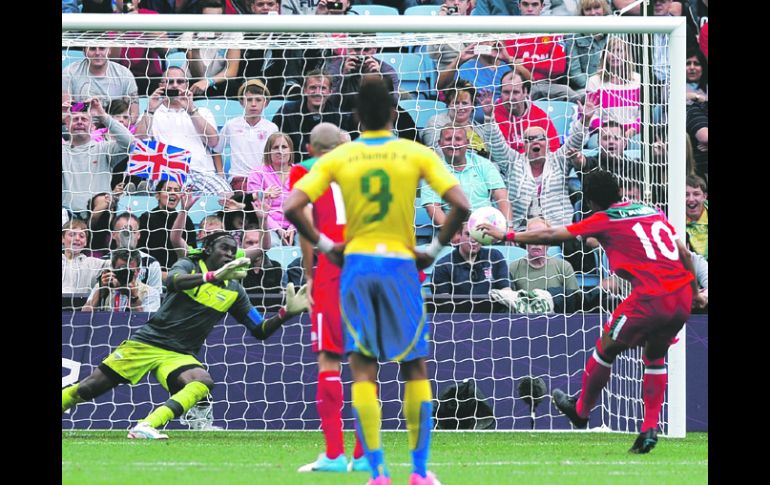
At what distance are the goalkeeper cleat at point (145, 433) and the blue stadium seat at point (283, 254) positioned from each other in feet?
8.65

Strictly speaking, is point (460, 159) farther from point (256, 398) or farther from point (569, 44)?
point (256, 398)

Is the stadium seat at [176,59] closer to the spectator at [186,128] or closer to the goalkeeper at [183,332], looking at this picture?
the spectator at [186,128]

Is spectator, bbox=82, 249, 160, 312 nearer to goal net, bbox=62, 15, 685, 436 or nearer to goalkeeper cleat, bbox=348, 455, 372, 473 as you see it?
goal net, bbox=62, 15, 685, 436

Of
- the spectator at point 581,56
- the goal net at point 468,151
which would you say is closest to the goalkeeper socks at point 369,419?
the goal net at point 468,151

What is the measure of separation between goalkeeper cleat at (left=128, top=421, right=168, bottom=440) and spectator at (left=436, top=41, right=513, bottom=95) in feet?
16.3

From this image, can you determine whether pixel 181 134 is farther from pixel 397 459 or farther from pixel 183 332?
pixel 397 459

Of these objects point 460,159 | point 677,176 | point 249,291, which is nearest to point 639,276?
point 677,176

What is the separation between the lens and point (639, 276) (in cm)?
865

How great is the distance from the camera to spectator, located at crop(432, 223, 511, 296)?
37.0ft

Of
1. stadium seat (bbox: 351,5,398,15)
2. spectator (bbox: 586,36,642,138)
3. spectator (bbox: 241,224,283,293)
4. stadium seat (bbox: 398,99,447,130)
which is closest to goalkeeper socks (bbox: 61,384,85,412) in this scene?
spectator (bbox: 241,224,283,293)

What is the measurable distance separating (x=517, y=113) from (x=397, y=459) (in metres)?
→ 5.44

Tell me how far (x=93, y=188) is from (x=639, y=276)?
580 centimetres

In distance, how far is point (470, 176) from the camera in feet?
38.1

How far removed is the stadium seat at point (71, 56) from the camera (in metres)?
12.4
